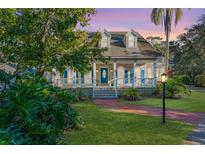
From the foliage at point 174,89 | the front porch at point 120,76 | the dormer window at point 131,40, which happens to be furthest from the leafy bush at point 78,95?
the foliage at point 174,89

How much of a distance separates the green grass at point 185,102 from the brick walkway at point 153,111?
2.98 ft

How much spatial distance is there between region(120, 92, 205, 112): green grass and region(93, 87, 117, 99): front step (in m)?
1.37

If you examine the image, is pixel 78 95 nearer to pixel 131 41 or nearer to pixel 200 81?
pixel 131 41

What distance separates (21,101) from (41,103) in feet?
2.43

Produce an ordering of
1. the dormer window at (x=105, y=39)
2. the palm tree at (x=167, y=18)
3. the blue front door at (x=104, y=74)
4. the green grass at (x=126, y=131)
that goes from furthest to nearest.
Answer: the blue front door at (x=104, y=74) < the dormer window at (x=105, y=39) < the palm tree at (x=167, y=18) < the green grass at (x=126, y=131)

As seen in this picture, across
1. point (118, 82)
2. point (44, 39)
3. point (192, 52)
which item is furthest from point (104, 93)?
point (192, 52)

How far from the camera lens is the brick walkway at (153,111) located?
41.1 ft

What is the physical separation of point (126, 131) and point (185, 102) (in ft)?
25.0

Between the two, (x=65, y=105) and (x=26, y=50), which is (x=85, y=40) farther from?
(x=65, y=105)

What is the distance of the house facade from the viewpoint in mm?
19094

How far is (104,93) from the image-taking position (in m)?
18.9

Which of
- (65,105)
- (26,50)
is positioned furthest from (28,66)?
(65,105)

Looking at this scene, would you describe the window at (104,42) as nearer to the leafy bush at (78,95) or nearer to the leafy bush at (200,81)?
the leafy bush at (78,95)

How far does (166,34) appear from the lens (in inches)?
710
